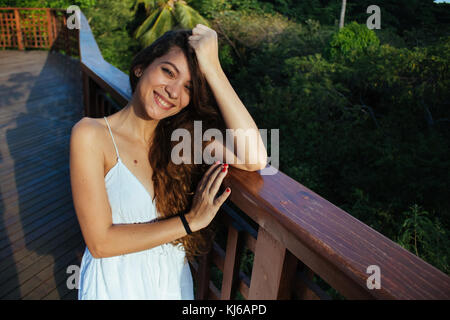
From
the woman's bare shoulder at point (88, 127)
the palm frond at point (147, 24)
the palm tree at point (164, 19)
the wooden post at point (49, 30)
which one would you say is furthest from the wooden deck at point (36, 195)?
the palm frond at point (147, 24)

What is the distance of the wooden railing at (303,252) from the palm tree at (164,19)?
16387 mm

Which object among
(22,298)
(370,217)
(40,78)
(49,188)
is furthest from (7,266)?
(370,217)

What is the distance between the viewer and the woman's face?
1.32 meters

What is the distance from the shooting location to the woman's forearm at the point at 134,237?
1.16 meters

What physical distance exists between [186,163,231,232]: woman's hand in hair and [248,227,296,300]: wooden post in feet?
0.59

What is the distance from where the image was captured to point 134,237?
1.17 metres

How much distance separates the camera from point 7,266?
205 cm

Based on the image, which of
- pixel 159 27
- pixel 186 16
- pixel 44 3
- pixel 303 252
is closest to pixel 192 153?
pixel 303 252

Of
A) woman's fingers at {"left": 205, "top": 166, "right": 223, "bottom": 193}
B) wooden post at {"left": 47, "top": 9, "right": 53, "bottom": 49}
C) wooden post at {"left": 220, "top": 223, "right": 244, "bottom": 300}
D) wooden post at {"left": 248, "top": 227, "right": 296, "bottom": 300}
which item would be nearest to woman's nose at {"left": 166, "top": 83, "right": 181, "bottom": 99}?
woman's fingers at {"left": 205, "top": 166, "right": 223, "bottom": 193}

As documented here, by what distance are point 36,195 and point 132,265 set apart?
1802 mm

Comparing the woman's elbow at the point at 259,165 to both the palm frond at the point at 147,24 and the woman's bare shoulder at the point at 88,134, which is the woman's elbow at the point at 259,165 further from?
the palm frond at the point at 147,24

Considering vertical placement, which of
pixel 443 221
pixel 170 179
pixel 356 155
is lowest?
pixel 443 221
